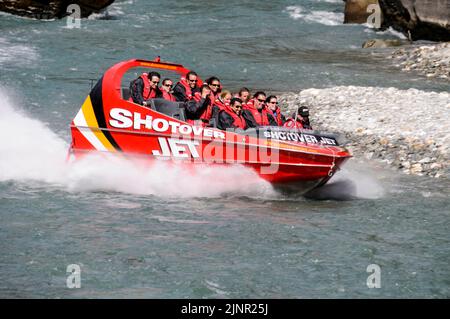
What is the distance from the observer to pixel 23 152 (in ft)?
57.0

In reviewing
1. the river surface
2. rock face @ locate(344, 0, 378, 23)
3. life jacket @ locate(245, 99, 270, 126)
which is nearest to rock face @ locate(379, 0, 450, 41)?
rock face @ locate(344, 0, 378, 23)

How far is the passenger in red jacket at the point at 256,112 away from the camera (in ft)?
50.1

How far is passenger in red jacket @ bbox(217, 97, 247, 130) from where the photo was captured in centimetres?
1501

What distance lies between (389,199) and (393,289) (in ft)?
15.5

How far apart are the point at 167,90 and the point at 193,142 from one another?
1.70 m

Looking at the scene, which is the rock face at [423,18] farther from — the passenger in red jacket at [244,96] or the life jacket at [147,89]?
the life jacket at [147,89]

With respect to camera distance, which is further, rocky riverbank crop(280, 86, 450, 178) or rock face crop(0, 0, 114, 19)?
rock face crop(0, 0, 114, 19)

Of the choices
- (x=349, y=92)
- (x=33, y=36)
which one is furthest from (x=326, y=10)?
(x=349, y=92)

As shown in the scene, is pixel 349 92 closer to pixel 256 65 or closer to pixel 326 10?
pixel 256 65

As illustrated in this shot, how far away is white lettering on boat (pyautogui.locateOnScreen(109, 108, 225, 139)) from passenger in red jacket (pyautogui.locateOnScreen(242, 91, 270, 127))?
0.92m

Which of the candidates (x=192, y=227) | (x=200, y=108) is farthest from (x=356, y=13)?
(x=192, y=227)

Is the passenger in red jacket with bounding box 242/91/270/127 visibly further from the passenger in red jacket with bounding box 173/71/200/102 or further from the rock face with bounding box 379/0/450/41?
the rock face with bounding box 379/0/450/41

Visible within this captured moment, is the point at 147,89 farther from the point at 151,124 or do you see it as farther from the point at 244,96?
the point at 244,96

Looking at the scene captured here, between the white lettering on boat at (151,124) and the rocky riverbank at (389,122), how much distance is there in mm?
4982
